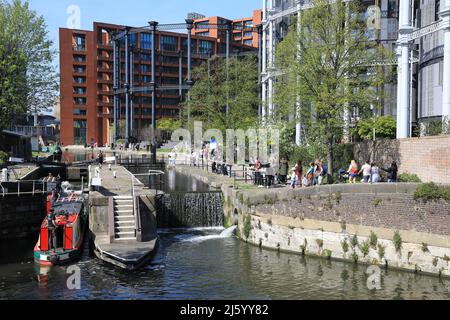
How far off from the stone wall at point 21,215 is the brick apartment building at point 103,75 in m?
88.7

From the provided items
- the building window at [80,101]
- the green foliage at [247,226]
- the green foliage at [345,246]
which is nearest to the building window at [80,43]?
the building window at [80,101]

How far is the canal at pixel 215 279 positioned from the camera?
1728 cm

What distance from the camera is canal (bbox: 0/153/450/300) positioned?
17281 mm

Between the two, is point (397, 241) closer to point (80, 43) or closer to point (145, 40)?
point (145, 40)

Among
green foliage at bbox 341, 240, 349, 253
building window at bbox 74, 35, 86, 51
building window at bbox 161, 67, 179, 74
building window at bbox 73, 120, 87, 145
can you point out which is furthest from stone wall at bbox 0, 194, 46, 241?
building window at bbox 161, 67, 179, 74

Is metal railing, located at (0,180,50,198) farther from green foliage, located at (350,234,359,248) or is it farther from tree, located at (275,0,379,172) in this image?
green foliage, located at (350,234,359,248)

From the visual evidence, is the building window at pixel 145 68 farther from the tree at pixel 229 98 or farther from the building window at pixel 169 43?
the tree at pixel 229 98

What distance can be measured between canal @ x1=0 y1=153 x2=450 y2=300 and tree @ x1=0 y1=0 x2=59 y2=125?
71.4 feet

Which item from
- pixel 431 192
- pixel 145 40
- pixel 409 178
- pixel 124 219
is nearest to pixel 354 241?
pixel 431 192

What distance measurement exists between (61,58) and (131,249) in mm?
104309

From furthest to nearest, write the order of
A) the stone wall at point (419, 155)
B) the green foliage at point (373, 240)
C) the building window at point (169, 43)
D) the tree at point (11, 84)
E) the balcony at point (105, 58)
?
the building window at point (169, 43) → the balcony at point (105, 58) → the tree at point (11, 84) → the stone wall at point (419, 155) → the green foliage at point (373, 240)
